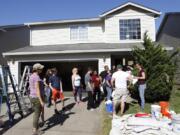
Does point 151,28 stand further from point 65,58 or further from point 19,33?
point 19,33

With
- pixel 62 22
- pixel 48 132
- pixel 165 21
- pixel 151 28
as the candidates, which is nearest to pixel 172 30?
pixel 165 21

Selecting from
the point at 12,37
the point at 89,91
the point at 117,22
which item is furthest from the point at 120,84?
the point at 12,37

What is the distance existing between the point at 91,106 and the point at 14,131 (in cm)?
409

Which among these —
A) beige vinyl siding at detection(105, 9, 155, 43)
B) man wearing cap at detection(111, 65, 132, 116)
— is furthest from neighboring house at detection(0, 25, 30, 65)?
man wearing cap at detection(111, 65, 132, 116)

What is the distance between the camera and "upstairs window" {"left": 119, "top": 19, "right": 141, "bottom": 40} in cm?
2086

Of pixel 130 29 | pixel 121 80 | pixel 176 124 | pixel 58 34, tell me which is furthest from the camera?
pixel 58 34

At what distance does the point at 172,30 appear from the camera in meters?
25.8

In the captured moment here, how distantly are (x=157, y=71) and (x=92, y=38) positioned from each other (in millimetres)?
8866

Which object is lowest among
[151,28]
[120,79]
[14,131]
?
[14,131]

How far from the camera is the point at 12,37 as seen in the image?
86.0ft

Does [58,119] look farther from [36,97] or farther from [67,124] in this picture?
[36,97]

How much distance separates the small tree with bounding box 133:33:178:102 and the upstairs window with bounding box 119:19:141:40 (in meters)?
6.45

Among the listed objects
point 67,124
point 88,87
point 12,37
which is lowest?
point 67,124

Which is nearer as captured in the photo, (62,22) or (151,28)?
(151,28)
